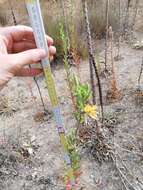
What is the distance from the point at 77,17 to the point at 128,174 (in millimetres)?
2385

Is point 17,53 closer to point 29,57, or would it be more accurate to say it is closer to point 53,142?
point 29,57

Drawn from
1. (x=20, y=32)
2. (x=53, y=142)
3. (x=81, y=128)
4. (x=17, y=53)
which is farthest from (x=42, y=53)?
(x=53, y=142)

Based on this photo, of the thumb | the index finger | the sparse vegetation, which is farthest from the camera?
the sparse vegetation

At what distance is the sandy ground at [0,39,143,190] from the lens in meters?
2.72

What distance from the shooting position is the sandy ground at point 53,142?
8.94 feet

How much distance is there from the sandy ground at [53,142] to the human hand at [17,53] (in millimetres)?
1101

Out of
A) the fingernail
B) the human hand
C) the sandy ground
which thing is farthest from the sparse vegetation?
the fingernail

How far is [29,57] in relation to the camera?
5.11 ft

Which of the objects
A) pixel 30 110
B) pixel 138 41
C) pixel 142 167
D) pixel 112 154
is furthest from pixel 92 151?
pixel 138 41

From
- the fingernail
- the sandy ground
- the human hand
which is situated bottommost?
the sandy ground

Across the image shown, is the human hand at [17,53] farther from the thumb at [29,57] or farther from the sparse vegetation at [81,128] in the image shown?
the sparse vegetation at [81,128]

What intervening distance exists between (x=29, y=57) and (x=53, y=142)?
5.21ft

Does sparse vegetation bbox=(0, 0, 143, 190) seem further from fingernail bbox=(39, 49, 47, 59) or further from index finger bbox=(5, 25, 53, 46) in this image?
fingernail bbox=(39, 49, 47, 59)

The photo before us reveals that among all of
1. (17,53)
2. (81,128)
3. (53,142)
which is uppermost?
(17,53)
